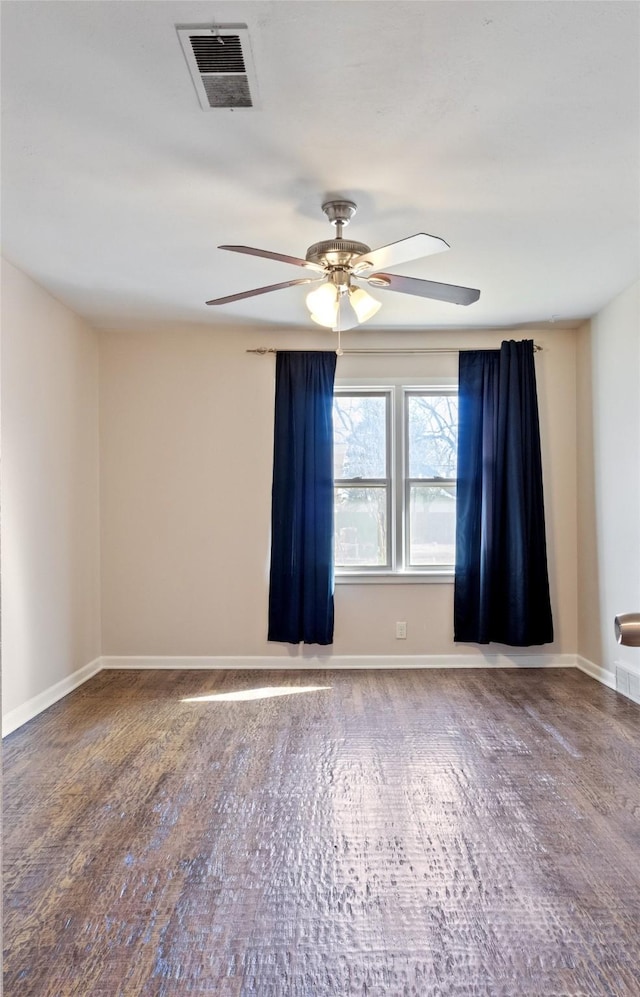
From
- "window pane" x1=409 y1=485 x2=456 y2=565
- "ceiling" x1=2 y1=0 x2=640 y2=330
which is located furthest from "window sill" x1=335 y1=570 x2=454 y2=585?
"ceiling" x1=2 y1=0 x2=640 y2=330

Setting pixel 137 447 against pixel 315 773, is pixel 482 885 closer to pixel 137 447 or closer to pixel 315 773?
pixel 315 773

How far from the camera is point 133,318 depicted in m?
4.45

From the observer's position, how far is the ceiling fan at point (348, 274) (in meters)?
2.49

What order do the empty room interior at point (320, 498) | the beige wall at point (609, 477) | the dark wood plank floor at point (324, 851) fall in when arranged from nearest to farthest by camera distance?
1. the dark wood plank floor at point (324, 851)
2. the empty room interior at point (320, 498)
3. the beige wall at point (609, 477)

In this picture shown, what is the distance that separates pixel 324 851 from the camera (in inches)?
89.0

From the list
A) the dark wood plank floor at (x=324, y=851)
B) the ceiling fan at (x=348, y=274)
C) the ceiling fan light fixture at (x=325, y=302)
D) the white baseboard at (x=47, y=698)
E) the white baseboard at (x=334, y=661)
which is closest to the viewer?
the dark wood plank floor at (x=324, y=851)

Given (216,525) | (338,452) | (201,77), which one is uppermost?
(201,77)

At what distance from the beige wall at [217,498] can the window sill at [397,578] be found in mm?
56

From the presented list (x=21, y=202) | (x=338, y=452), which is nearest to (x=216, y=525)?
(x=338, y=452)

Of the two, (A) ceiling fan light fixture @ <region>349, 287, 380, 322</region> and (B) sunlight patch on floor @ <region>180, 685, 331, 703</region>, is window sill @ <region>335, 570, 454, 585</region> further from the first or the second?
(A) ceiling fan light fixture @ <region>349, 287, 380, 322</region>

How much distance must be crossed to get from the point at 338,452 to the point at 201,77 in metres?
3.10

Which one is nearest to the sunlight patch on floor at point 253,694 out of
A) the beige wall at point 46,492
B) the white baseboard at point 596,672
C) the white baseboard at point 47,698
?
the white baseboard at point 47,698

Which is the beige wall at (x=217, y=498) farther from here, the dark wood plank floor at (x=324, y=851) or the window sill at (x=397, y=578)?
the dark wood plank floor at (x=324, y=851)

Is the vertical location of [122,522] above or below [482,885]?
above
